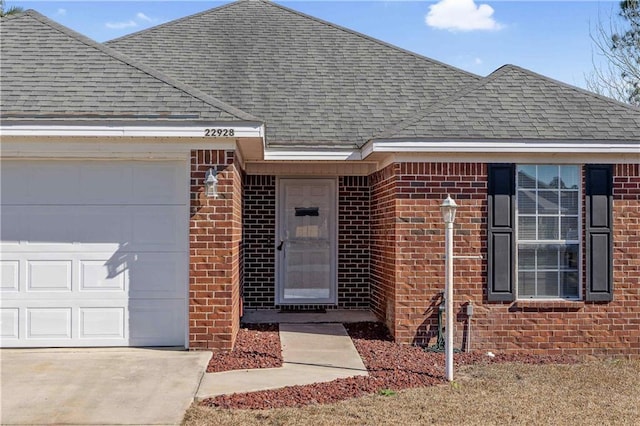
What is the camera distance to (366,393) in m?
5.92

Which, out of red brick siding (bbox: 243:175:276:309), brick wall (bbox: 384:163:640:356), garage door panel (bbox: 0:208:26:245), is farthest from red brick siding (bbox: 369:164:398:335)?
garage door panel (bbox: 0:208:26:245)

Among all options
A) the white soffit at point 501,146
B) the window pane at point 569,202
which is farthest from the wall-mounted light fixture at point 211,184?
the window pane at point 569,202

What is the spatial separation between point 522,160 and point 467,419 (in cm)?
397

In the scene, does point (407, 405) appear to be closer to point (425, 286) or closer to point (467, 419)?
point (467, 419)

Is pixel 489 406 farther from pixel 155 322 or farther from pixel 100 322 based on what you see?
pixel 100 322

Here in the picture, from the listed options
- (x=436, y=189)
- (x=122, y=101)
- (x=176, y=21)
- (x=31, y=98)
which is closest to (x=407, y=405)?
(x=436, y=189)

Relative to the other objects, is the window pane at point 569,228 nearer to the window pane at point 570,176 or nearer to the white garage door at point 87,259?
the window pane at point 570,176

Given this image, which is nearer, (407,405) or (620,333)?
(407,405)

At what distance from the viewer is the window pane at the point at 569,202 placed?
797 cm

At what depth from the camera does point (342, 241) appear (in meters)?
10.6

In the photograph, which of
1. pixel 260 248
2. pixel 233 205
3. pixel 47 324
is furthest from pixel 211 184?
pixel 260 248

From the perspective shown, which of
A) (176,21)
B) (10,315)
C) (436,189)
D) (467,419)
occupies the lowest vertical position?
(467,419)

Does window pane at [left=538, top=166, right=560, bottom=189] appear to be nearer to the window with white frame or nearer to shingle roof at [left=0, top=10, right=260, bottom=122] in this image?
the window with white frame

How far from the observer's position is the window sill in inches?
311
